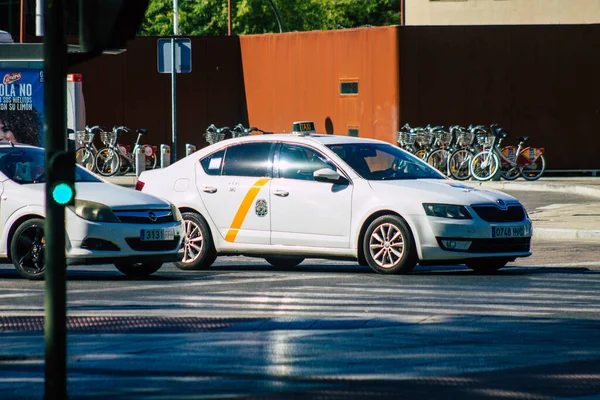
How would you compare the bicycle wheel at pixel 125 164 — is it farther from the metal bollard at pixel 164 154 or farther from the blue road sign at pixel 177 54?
the blue road sign at pixel 177 54

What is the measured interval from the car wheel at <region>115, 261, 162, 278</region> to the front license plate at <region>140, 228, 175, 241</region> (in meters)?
0.46

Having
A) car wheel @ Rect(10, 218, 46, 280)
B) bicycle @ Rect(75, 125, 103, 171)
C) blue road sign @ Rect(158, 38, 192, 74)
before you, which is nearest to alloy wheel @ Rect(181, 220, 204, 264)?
car wheel @ Rect(10, 218, 46, 280)

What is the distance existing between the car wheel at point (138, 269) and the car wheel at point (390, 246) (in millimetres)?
2172

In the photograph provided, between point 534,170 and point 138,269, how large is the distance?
650 inches

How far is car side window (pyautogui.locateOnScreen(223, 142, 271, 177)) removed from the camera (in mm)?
15039

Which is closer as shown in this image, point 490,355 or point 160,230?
point 490,355

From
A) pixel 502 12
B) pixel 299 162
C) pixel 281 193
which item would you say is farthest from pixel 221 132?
pixel 281 193

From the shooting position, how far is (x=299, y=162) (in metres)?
14.9

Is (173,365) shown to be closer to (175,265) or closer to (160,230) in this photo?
(160,230)

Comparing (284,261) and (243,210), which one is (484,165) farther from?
(243,210)

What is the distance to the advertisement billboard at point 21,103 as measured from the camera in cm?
2344

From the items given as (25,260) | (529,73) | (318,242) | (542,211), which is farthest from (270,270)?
(529,73)

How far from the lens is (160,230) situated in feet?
45.7

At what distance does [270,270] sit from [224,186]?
40.8 inches
